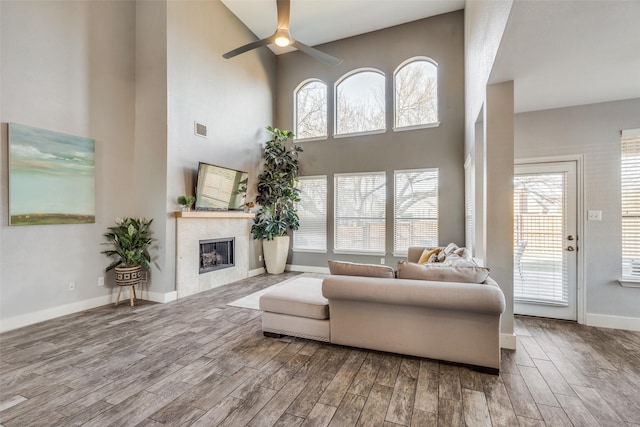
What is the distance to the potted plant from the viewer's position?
603 centimetres

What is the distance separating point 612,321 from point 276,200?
5443 mm

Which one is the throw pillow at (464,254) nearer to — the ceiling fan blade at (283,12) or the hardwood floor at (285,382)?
the hardwood floor at (285,382)

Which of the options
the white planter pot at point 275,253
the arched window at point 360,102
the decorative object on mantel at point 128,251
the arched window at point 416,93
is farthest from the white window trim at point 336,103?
the decorative object on mantel at point 128,251

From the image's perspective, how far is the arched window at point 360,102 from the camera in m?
→ 6.07

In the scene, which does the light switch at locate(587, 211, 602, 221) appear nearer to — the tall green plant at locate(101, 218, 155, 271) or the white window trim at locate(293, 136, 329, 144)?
the white window trim at locate(293, 136, 329, 144)

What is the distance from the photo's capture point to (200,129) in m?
4.77

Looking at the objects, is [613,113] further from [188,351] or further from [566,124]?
[188,351]

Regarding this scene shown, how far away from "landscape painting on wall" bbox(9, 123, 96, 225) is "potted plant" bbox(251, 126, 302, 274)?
290 centimetres

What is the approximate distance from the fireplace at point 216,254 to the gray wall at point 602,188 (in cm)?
531

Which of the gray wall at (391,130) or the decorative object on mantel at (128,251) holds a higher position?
the gray wall at (391,130)

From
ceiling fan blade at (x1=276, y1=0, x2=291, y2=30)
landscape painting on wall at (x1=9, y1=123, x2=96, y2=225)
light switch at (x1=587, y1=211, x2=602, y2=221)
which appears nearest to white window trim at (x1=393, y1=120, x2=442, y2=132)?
light switch at (x1=587, y1=211, x2=602, y2=221)

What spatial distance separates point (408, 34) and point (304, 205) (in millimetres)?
4195

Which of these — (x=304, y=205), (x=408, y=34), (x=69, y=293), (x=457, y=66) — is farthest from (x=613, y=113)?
(x=69, y=293)

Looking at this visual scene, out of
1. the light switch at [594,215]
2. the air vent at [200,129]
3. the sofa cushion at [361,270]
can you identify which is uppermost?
the air vent at [200,129]
